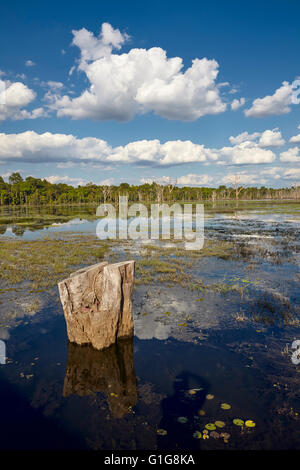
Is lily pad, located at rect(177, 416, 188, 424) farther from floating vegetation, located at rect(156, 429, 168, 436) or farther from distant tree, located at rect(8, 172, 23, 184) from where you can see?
distant tree, located at rect(8, 172, 23, 184)

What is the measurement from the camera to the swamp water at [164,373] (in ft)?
15.0

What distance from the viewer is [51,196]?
14188 cm

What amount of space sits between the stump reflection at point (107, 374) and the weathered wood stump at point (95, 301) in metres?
0.31

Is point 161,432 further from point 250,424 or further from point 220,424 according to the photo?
point 250,424

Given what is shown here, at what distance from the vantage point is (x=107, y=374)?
20.2 feet

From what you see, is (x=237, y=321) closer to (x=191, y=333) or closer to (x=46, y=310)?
(x=191, y=333)

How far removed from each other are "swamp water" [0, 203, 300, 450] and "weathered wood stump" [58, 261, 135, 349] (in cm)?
45

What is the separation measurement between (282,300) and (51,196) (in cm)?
14663

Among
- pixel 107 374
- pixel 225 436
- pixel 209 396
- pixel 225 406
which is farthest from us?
pixel 107 374

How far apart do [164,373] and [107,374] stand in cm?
137

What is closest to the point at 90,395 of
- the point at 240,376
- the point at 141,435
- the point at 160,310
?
the point at 141,435

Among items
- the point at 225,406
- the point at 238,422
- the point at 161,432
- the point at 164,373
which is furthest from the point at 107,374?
the point at 238,422

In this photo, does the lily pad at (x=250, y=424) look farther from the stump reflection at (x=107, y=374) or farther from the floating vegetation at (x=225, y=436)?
the stump reflection at (x=107, y=374)

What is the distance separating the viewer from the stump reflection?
17.8 ft
